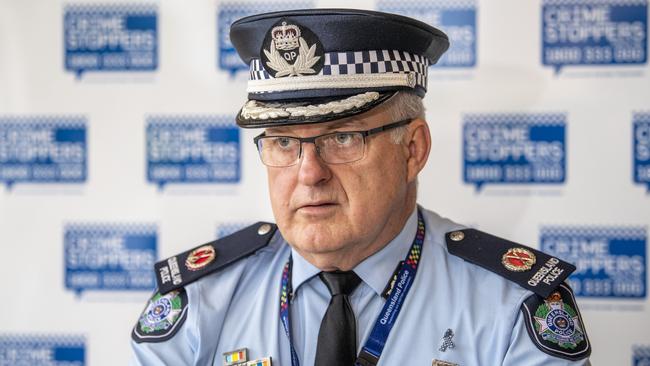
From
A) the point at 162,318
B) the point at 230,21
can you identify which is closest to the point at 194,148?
the point at 230,21

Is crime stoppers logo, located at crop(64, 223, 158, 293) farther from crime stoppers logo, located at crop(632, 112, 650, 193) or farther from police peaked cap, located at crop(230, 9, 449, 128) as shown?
crime stoppers logo, located at crop(632, 112, 650, 193)

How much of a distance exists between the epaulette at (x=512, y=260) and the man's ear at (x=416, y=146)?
19cm


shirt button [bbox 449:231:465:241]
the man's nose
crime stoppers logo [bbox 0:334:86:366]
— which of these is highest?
the man's nose

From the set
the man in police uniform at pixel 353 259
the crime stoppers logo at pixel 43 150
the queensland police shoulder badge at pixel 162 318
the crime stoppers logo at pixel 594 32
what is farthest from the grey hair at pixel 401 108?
the crime stoppers logo at pixel 43 150

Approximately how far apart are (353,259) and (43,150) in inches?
48.4

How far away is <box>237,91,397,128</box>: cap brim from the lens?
1443 millimetres

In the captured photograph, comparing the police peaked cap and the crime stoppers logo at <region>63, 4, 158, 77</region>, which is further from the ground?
the crime stoppers logo at <region>63, 4, 158, 77</region>

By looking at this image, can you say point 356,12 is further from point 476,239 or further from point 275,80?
point 476,239

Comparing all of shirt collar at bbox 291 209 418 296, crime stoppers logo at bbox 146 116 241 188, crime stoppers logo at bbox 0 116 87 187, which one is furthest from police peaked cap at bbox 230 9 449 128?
crime stoppers logo at bbox 0 116 87 187

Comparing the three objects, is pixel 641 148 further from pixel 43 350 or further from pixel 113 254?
pixel 43 350

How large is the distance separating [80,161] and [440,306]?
1279 mm

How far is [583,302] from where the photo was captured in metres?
2.16

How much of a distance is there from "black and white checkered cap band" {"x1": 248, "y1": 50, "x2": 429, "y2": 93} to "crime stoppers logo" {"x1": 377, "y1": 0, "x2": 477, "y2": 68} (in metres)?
0.63

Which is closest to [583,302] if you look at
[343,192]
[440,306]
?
[440,306]
